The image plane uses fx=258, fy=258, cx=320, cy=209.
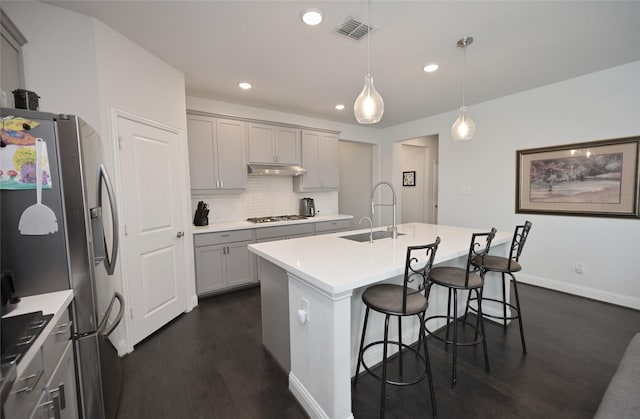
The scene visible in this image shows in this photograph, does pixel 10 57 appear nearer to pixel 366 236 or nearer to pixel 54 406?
pixel 54 406

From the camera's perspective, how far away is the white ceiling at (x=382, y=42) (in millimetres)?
1883

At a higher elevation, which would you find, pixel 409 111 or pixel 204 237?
pixel 409 111

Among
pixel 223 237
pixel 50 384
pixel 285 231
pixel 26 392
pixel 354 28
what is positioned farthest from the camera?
pixel 285 231

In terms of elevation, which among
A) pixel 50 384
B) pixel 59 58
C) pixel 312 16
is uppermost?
pixel 312 16

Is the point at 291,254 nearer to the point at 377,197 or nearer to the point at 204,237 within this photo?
the point at 204,237

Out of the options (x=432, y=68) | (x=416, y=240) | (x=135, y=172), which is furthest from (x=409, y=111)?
(x=135, y=172)

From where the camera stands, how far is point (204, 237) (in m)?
3.21

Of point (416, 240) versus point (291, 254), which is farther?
point (416, 240)

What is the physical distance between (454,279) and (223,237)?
2669mm

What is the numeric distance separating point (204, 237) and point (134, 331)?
1205mm

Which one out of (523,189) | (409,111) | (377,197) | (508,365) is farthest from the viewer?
(377,197)

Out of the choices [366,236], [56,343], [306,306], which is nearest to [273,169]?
[366,236]

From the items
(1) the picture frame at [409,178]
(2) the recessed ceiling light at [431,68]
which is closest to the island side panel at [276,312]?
(2) the recessed ceiling light at [431,68]

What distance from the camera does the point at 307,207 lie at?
457 centimetres
